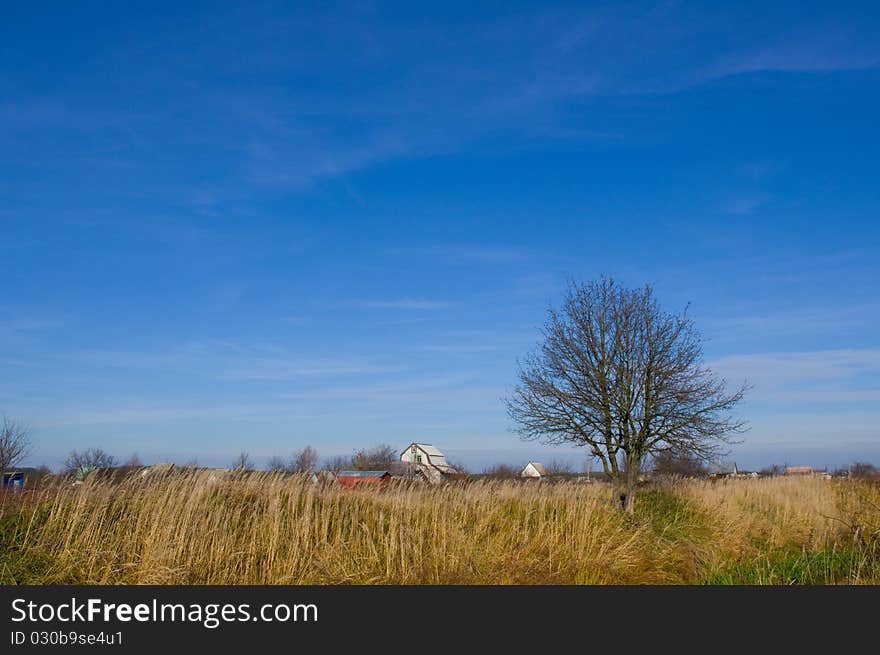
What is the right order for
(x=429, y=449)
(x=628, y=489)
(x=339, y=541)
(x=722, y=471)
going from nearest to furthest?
(x=339, y=541) < (x=628, y=489) < (x=722, y=471) < (x=429, y=449)

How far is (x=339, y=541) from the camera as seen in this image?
33.9ft

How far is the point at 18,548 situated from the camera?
8.97 metres

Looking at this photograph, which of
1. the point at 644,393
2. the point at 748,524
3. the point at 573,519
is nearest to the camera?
the point at 573,519

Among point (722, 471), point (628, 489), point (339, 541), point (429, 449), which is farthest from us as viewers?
point (429, 449)

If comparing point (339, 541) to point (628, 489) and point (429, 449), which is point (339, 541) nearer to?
point (628, 489)

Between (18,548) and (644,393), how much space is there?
1647 cm

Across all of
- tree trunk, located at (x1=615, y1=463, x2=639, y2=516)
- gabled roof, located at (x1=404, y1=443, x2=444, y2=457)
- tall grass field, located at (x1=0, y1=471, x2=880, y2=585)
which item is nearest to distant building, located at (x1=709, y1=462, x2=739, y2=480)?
tree trunk, located at (x1=615, y1=463, x2=639, y2=516)

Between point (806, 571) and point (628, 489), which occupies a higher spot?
point (628, 489)

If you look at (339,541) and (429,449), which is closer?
(339,541)

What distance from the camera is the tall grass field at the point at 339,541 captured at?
9141 mm

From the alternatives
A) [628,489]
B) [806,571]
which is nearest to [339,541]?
[806,571]
